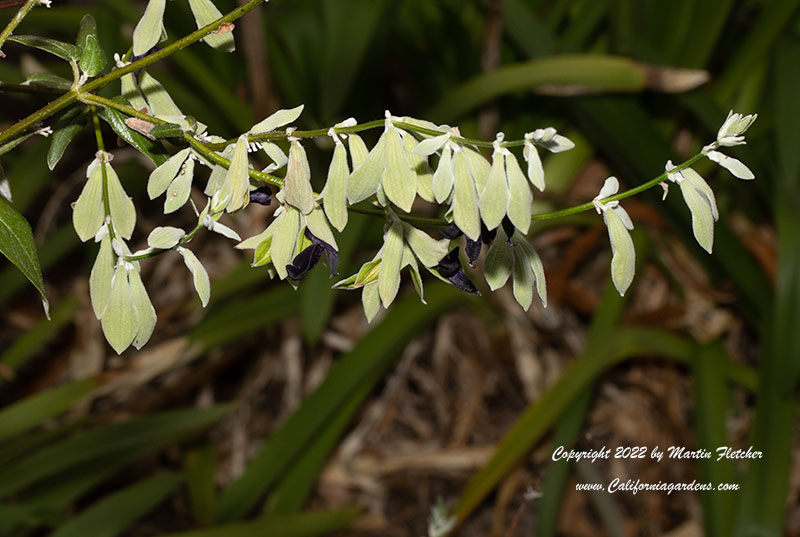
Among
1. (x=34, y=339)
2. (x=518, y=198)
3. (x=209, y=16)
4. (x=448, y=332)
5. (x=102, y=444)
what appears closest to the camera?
(x=518, y=198)

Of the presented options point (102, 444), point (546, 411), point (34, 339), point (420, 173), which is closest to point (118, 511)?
point (102, 444)

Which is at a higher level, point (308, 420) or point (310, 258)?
point (310, 258)

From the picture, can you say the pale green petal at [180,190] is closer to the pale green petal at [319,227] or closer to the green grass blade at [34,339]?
the pale green petal at [319,227]

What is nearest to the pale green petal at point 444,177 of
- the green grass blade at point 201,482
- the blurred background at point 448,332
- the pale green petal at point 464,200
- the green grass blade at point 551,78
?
the pale green petal at point 464,200

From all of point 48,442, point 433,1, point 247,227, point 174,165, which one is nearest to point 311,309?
point 48,442

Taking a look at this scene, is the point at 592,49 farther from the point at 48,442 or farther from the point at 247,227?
the point at 48,442

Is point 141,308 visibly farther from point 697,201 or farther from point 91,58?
point 697,201

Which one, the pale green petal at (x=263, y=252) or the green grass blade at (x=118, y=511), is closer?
the pale green petal at (x=263, y=252)
